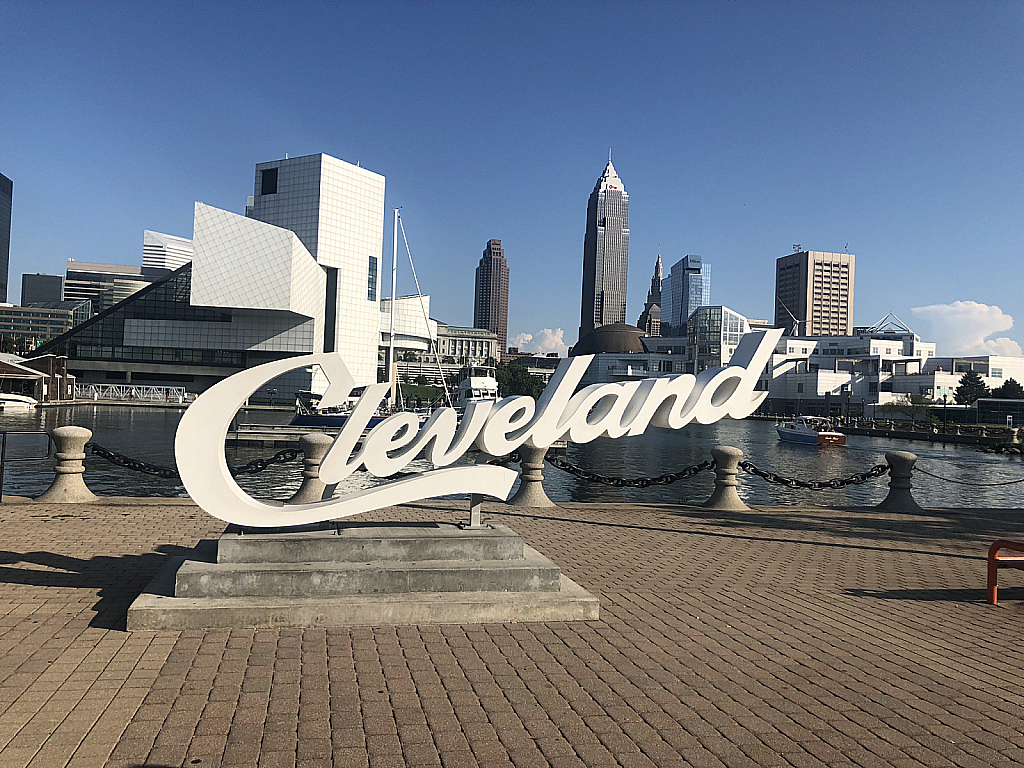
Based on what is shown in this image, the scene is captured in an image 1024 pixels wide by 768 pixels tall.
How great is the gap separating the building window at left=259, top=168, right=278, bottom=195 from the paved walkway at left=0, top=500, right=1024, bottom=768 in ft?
280

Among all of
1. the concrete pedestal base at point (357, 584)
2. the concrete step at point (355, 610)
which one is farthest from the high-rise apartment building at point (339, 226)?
the concrete step at point (355, 610)

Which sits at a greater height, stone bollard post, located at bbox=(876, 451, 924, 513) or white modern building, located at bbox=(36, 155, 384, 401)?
white modern building, located at bbox=(36, 155, 384, 401)

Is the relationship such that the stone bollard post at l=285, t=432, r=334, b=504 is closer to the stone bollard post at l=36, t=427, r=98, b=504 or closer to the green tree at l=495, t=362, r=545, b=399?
the stone bollard post at l=36, t=427, r=98, b=504

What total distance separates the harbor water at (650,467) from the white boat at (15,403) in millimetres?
4502

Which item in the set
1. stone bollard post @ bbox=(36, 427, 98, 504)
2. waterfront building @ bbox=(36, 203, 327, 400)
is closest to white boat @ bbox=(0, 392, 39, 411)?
waterfront building @ bbox=(36, 203, 327, 400)

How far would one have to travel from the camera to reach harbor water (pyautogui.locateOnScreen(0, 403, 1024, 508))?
23.4 metres

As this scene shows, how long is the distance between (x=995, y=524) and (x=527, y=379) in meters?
127

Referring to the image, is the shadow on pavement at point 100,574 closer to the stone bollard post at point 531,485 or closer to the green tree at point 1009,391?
the stone bollard post at point 531,485

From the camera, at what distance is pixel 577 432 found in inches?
325

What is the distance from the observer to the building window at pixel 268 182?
87.8 metres

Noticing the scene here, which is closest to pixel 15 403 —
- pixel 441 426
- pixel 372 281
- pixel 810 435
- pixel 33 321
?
pixel 372 281

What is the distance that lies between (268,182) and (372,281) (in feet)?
53.3

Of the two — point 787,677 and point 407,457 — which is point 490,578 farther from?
point 787,677

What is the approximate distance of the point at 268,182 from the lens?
290 ft
